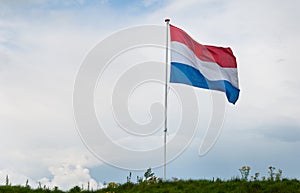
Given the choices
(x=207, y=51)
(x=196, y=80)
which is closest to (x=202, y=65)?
(x=207, y=51)

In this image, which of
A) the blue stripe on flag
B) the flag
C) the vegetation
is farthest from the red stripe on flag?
the vegetation

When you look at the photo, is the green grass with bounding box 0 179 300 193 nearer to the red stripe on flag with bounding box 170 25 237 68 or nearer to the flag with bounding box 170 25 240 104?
the flag with bounding box 170 25 240 104

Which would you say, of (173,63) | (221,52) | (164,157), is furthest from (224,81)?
(164,157)

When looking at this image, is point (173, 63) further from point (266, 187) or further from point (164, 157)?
point (266, 187)

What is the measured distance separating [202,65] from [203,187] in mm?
5348

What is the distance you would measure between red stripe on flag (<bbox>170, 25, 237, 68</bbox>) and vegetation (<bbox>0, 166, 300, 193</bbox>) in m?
4.94

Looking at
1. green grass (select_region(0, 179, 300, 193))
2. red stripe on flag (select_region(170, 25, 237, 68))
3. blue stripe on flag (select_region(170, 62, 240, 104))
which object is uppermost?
red stripe on flag (select_region(170, 25, 237, 68))

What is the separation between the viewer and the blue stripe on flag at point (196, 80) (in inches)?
699

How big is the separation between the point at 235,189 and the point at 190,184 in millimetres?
1779

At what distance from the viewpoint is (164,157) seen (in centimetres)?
1727

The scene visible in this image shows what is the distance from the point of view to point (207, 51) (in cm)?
1988

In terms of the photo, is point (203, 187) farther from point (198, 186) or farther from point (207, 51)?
point (207, 51)

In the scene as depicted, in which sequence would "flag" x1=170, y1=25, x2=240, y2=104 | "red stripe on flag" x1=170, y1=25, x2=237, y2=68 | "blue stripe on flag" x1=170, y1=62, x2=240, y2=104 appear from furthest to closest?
"red stripe on flag" x1=170, y1=25, x2=237, y2=68 → "flag" x1=170, y1=25, x2=240, y2=104 → "blue stripe on flag" x1=170, y1=62, x2=240, y2=104

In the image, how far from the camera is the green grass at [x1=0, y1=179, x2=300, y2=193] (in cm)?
1504
